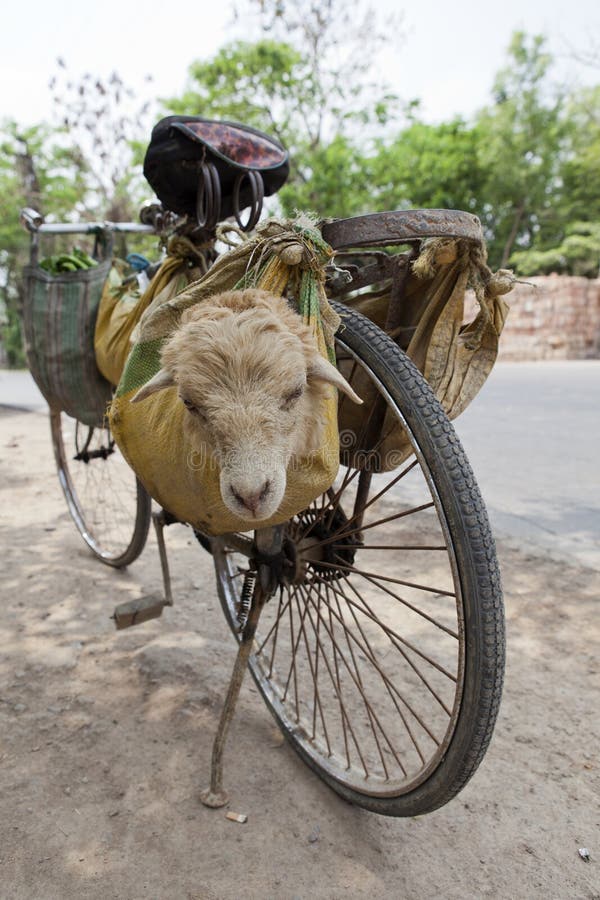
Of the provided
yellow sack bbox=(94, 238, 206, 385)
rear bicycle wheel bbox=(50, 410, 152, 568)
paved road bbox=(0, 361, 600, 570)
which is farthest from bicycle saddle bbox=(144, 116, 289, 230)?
paved road bbox=(0, 361, 600, 570)

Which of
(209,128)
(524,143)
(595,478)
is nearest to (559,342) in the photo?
(524,143)

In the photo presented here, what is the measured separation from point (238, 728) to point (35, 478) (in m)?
4.32

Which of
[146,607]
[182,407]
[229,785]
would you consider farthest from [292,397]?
[146,607]

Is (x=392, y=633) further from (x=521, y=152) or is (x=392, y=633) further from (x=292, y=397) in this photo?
(x=521, y=152)

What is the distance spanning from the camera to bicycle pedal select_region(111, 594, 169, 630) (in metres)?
2.61

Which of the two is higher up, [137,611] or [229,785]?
[137,611]

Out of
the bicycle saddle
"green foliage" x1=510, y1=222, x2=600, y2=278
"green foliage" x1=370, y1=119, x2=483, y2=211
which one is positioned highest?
"green foliage" x1=370, y1=119, x2=483, y2=211

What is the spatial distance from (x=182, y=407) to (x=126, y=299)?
1.31 meters

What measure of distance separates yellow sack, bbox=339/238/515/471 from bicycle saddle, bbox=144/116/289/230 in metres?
0.66

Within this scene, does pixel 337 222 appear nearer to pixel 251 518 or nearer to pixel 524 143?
pixel 251 518

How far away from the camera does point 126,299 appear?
2.61 meters

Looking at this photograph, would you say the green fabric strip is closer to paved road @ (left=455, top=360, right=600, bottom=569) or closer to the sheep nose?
the sheep nose

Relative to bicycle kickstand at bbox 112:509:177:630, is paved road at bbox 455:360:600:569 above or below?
below

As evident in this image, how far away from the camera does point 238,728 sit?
90.4 inches
